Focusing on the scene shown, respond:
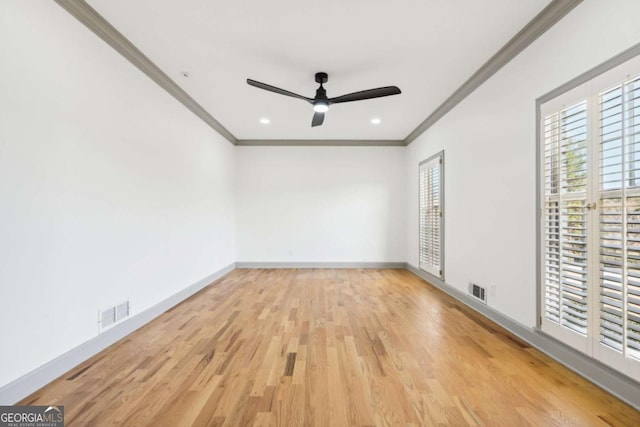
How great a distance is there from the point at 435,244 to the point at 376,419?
10.9 feet

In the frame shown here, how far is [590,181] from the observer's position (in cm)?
178

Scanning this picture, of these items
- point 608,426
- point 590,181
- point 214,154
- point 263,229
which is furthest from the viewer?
point 263,229

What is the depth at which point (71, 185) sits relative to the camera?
199 cm

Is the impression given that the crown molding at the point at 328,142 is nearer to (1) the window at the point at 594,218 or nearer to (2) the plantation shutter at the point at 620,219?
(1) the window at the point at 594,218

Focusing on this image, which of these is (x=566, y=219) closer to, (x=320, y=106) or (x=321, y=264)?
(x=320, y=106)

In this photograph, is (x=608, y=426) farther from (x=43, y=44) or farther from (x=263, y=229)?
(x=263, y=229)

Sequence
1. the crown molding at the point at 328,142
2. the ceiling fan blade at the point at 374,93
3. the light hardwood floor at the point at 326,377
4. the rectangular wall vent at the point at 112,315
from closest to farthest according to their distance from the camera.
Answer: the light hardwood floor at the point at 326,377, the rectangular wall vent at the point at 112,315, the ceiling fan blade at the point at 374,93, the crown molding at the point at 328,142

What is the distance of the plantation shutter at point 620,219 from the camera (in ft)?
5.00

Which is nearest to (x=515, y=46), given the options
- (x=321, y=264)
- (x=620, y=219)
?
(x=620, y=219)

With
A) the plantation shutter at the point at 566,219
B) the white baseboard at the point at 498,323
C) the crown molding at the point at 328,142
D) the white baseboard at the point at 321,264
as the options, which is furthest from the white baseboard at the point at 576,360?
the crown molding at the point at 328,142

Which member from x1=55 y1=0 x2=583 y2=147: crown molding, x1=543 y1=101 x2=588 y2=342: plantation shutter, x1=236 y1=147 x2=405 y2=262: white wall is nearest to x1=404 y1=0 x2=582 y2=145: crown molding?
x1=55 y1=0 x2=583 y2=147: crown molding

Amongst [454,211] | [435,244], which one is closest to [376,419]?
[454,211]

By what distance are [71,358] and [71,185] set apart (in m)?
1.26

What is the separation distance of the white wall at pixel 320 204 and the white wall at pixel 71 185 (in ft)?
8.24
